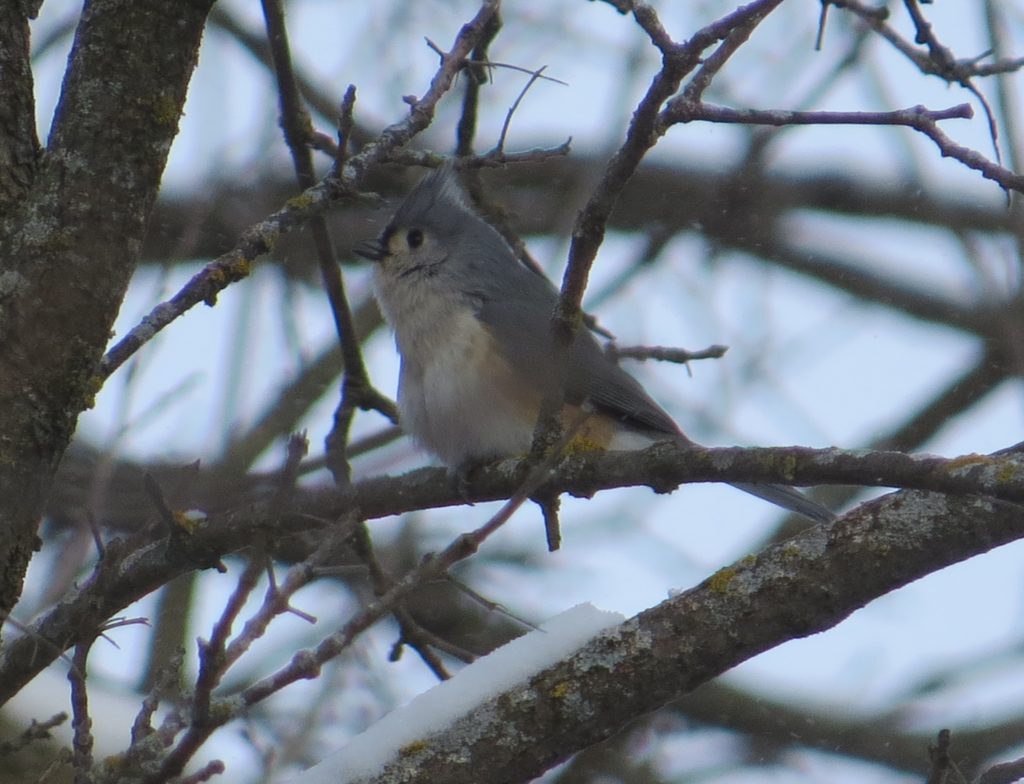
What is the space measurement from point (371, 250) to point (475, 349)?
786 millimetres

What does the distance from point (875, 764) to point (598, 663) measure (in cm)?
298

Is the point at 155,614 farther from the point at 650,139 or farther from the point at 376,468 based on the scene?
the point at 650,139

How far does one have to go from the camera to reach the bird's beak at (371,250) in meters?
4.76

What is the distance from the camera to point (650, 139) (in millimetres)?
2273

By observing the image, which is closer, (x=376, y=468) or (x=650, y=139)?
(x=650, y=139)

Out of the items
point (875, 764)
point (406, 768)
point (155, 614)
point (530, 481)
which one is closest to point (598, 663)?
point (406, 768)

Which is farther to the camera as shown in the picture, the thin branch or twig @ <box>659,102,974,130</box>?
twig @ <box>659,102,974,130</box>

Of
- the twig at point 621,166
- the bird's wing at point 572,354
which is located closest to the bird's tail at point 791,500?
the bird's wing at point 572,354

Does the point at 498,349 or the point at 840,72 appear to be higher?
the point at 840,72

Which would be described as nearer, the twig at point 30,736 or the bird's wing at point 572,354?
the twig at point 30,736

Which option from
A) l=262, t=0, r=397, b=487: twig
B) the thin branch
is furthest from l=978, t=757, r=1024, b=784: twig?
l=262, t=0, r=397, b=487: twig

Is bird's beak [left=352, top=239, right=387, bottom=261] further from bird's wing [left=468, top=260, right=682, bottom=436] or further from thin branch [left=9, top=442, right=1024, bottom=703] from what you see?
thin branch [left=9, top=442, right=1024, bottom=703]

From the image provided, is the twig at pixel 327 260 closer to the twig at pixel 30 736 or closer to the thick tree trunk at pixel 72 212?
the thick tree trunk at pixel 72 212

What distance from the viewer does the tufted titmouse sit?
4.07 meters
